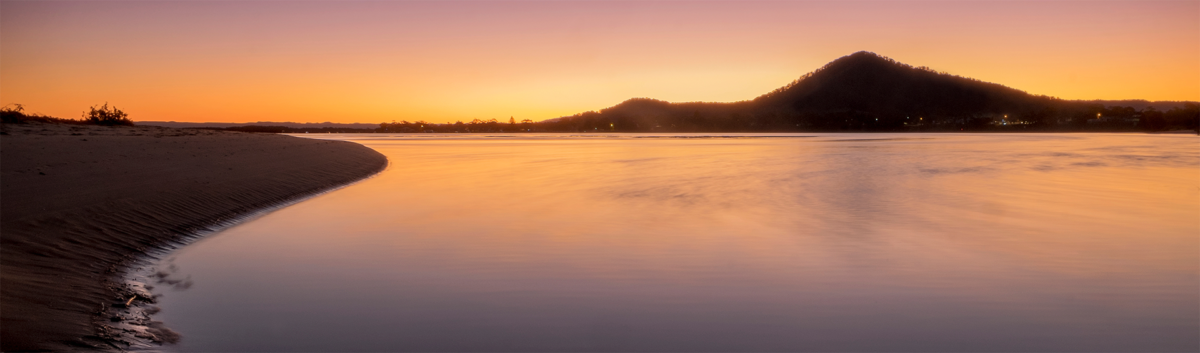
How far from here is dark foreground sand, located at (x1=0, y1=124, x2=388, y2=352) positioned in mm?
4711

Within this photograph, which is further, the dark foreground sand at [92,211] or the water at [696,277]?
the water at [696,277]

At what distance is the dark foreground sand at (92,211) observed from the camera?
15.5 feet

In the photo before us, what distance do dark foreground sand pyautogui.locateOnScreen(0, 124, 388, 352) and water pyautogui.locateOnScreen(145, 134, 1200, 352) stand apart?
0.59 metres

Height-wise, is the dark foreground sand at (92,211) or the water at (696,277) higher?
the dark foreground sand at (92,211)

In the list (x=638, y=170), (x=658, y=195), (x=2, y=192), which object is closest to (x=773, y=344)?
(x=2, y=192)

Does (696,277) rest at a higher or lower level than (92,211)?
lower

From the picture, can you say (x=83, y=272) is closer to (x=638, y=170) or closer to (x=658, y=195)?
(x=658, y=195)

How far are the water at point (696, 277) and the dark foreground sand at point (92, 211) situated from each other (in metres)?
0.59

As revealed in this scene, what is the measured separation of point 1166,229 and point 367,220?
12421 millimetres

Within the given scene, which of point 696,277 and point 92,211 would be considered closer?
point 696,277

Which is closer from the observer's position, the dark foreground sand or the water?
the dark foreground sand

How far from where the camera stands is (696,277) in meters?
7.06

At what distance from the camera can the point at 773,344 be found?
498 cm

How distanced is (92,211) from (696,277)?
22.6 ft
